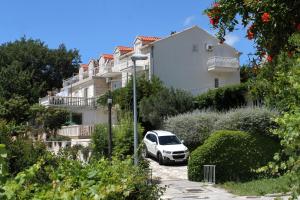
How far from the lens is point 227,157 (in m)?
23.0

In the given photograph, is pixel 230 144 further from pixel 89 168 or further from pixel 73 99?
pixel 73 99

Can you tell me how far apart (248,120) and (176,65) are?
18.0 m

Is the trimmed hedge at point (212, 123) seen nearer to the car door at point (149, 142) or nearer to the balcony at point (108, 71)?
the car door at point (149, 142)

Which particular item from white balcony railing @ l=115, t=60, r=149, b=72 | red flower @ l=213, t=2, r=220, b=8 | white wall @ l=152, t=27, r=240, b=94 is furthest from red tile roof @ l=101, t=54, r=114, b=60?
red flower @ l=213, t=2, r=220, b=8

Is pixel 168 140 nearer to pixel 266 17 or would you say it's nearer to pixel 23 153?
pixel 23 153

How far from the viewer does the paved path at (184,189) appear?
731 inches

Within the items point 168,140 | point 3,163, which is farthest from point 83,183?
point 168,140

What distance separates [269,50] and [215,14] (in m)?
0.67

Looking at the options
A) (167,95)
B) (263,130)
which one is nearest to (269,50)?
(263,130)

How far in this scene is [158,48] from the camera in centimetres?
4450

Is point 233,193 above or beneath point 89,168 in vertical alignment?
beneath

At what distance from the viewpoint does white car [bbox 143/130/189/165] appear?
94.5 feet

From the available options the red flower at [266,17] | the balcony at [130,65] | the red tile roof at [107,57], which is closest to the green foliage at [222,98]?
the balcony at [130,65]

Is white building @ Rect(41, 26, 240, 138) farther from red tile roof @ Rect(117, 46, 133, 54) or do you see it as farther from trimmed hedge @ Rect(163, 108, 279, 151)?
trimmed hedge @ Rect(163, 108, 279, 151)
